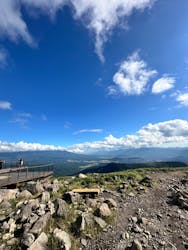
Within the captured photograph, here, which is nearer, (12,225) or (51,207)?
(12,225)

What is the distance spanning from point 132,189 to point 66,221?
25.3 feet

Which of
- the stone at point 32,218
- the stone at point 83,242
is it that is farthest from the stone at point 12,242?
the stone at point 83,242

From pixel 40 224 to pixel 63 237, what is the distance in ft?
4.38

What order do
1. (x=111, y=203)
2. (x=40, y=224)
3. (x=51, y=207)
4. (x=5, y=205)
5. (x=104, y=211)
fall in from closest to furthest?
(x=40, y=224) → (x=51, y=207) → (x=104, y=211) → (x=5, y=205) → (x=111, y=203)

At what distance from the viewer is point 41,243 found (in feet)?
26.7

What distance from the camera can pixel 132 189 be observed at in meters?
16.0

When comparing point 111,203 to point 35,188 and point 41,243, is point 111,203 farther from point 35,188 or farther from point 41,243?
point 35,188

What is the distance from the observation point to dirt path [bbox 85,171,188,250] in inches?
346

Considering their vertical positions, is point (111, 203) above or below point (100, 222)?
above

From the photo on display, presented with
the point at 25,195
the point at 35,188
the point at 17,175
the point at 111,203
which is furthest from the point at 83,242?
the point at 17,175

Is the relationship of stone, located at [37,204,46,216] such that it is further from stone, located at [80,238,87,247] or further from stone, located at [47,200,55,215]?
stone, located at [80,238,87,247]

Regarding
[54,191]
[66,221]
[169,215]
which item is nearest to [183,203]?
[169,215]

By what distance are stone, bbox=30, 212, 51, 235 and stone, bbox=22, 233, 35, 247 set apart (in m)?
0.31

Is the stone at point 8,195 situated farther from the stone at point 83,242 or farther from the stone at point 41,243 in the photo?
the stone at point 83,242
